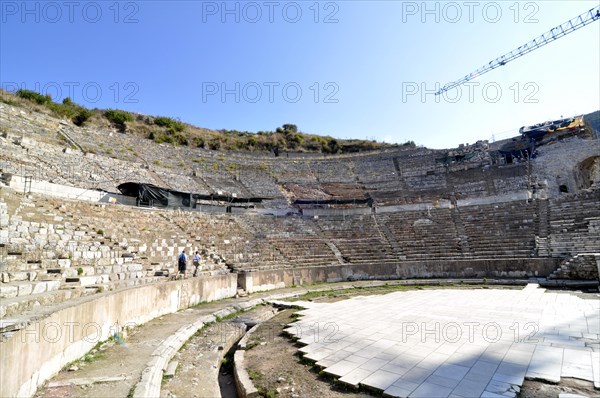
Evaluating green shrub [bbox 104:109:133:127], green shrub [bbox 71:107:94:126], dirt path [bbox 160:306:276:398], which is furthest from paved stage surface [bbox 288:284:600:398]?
green shrub [bbox 104:109:133:127]

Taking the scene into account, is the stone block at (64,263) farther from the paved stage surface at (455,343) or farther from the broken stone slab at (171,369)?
the paved stage surface at (455,343)

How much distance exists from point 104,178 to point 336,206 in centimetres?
1509

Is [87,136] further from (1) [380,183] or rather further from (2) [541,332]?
(2) [541,332]

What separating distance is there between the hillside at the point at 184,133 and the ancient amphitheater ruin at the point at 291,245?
6425 millimetres

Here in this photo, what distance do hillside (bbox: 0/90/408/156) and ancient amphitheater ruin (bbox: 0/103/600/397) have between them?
6425 mm

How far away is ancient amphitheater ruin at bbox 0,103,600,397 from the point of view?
4836mm

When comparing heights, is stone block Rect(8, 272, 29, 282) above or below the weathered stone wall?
above

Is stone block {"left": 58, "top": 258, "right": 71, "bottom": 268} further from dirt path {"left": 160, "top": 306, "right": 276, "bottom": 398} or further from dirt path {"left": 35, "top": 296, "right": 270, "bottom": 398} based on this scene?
dirt path {"left": 160, "top": 306, "right": 276, "bottom": 398}

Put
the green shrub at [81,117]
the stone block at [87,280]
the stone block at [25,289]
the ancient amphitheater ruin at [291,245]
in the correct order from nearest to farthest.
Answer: the ancient amphitheater ruin at [291,245], the stone block at [25,289], the stone block at [87,280], the green shrub at [81,117]

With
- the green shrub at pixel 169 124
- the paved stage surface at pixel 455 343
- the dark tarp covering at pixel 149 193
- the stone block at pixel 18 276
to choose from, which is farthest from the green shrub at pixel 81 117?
the paved stage surface at pixel 455 343

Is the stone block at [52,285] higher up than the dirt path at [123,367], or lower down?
higher up

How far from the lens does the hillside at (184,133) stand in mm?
28569

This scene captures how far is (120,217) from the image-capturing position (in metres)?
13.3

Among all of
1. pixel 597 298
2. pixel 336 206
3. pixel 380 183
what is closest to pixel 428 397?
pixel 597 298
